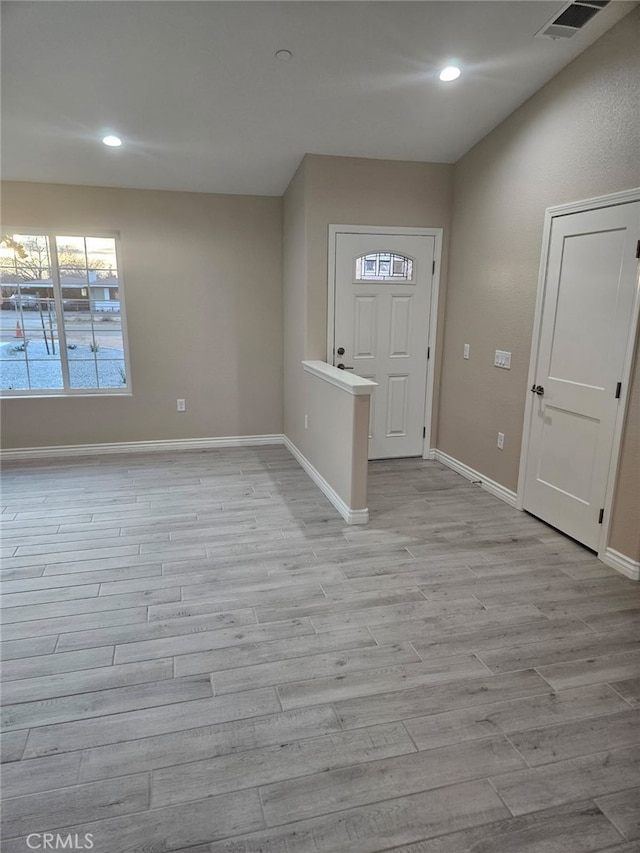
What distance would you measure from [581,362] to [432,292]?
1894mm

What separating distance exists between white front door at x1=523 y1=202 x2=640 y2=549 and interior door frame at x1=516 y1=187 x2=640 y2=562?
27 millimetres

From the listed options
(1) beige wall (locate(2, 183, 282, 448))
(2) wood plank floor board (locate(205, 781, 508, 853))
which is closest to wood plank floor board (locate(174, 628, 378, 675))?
(2) wood plank floor board (locate(205, 781, 508, 853))

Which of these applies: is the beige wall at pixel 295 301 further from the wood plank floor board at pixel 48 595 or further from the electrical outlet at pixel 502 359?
the wood plank floor board at pixel 48 595

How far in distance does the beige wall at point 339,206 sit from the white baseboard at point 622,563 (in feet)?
8.64

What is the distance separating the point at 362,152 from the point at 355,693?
3.96 m

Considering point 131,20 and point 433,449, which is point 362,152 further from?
point 433,449

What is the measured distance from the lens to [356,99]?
337cm

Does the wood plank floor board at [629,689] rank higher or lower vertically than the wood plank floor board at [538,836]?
higher

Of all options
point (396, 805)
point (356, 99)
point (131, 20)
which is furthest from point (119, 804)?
point (356, 99)

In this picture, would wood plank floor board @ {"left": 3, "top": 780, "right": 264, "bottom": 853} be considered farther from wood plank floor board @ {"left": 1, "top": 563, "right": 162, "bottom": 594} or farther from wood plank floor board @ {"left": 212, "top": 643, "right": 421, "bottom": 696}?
wood plank floor board @ {"left": 1, "top": 563, "right": 162, "bottom": 594}

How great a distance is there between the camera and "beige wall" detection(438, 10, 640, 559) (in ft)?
9.15

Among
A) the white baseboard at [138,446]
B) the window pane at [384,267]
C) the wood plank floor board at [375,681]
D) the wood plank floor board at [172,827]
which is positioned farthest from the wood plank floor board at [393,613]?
the white baseboard at [138,446]

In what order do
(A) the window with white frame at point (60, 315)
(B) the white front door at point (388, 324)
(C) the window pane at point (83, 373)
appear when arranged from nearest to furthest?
(B) the white front door at point (388, 324)
(A) the window with white frame at point (60, 315)
(C) the window pane at point (83, 373)

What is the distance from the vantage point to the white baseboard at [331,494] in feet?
11.4
